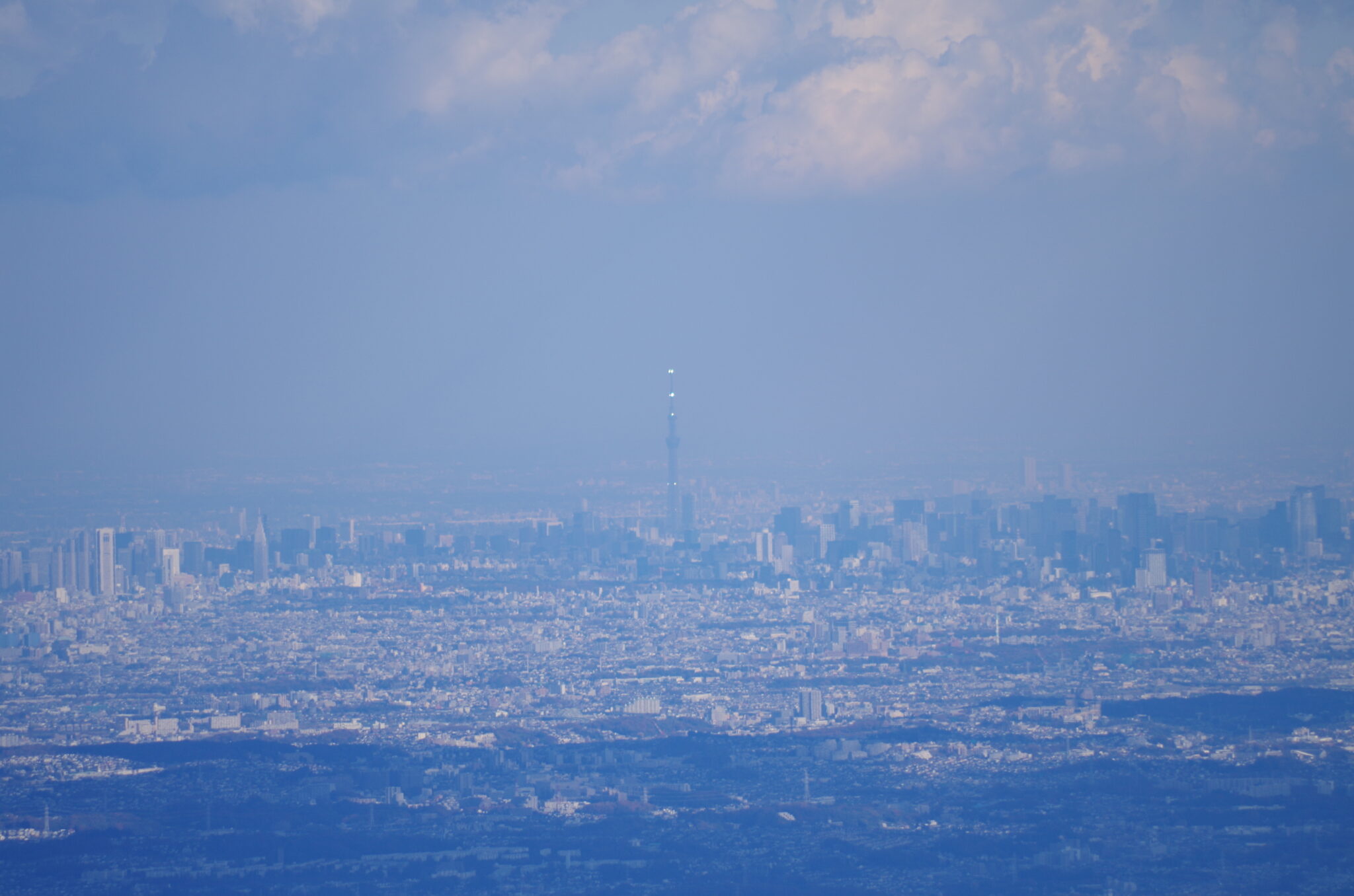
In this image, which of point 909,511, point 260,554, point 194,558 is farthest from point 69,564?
point 909,511

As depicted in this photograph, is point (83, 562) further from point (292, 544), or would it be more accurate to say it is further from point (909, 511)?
point (909, 511)

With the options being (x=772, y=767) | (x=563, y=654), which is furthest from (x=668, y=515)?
(x=772, y=767)

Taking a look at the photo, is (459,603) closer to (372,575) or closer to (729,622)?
(372,575)

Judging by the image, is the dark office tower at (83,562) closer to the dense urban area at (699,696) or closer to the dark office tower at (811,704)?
the dense urban area at (699,696)

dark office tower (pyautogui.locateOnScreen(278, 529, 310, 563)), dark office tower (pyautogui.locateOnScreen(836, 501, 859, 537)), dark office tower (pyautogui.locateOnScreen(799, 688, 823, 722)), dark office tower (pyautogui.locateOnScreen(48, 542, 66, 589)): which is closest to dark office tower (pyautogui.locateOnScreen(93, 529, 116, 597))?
dark office tower (pyautogui.locateOnScreen(48, 542, 66, 589))

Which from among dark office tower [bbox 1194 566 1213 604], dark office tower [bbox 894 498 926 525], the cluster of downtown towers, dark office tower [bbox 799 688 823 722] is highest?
dark office tower [bbox 894 498 926 525]

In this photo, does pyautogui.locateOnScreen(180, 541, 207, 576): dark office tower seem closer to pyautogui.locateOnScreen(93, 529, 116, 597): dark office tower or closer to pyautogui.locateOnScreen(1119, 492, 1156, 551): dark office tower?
pyautogui.locateOnScreen(93, 529, 116, 597): dark office tower
